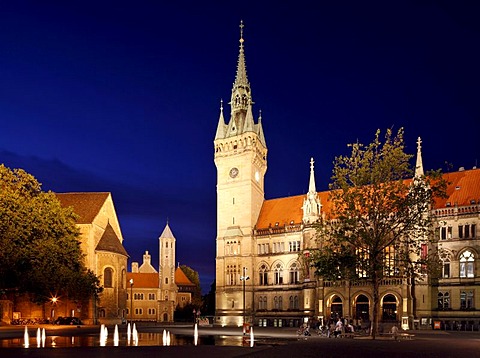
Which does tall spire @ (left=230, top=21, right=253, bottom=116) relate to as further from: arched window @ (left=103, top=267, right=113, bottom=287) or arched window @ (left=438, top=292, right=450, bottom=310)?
arched window @ (left=438, top=292, right=450, bottom=310)

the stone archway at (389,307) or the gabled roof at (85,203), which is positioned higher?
the gabled roof at (85,203)

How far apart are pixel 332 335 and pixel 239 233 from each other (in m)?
41.7

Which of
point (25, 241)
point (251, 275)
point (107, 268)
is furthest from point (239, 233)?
point (25, 241)

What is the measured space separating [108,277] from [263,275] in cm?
2287

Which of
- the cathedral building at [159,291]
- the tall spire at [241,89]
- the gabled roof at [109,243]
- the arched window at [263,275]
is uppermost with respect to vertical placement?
the tall spire at [241,89]

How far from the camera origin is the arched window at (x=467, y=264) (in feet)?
214

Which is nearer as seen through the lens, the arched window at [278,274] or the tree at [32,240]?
the tree at [32,240]

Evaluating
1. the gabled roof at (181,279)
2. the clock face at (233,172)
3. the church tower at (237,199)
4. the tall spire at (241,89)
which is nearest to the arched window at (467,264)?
the church tower at (237,199)

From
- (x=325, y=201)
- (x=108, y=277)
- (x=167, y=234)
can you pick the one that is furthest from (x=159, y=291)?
(x=325, y=201)

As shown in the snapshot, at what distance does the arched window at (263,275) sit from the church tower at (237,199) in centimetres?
169

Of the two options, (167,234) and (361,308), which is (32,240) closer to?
(361,308)

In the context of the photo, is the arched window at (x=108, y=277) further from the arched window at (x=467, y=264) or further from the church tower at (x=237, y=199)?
the arched window at (x=467, y=264)

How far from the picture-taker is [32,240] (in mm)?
60281

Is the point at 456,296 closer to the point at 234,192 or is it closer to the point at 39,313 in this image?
the point at 234,192
